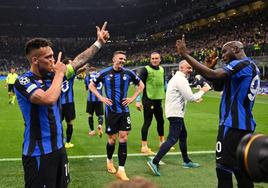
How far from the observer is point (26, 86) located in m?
3.50

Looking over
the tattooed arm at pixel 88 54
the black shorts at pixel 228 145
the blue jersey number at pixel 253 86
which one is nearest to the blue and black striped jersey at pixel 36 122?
the tattooed arm at pixel 88 54

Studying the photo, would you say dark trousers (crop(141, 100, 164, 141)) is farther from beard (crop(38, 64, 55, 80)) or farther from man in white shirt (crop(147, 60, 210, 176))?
beard (crop(38, 64, 55, 80))

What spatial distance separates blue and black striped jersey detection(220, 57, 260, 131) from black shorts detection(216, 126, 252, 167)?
0.07 meters

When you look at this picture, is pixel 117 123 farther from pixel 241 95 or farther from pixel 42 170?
pixel 42 170

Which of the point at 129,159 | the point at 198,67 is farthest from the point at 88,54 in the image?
the point at 129,159

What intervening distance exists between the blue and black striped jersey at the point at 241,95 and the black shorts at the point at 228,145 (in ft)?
0.22

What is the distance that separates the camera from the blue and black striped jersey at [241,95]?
13.7 feet

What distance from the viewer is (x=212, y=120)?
14.5m

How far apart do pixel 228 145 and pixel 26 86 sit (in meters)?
2.24

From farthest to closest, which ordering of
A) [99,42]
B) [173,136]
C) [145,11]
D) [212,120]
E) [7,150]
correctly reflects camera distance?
[145,11], [212,120], [7,150], [173,136], [99,42]

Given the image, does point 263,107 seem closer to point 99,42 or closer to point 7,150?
point 7,150

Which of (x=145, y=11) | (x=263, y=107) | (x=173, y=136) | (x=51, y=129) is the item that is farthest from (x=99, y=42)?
(x=145, y=11)

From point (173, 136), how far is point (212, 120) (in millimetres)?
7988

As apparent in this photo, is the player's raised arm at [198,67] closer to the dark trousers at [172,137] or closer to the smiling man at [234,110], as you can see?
the smiling man at [234,110]
